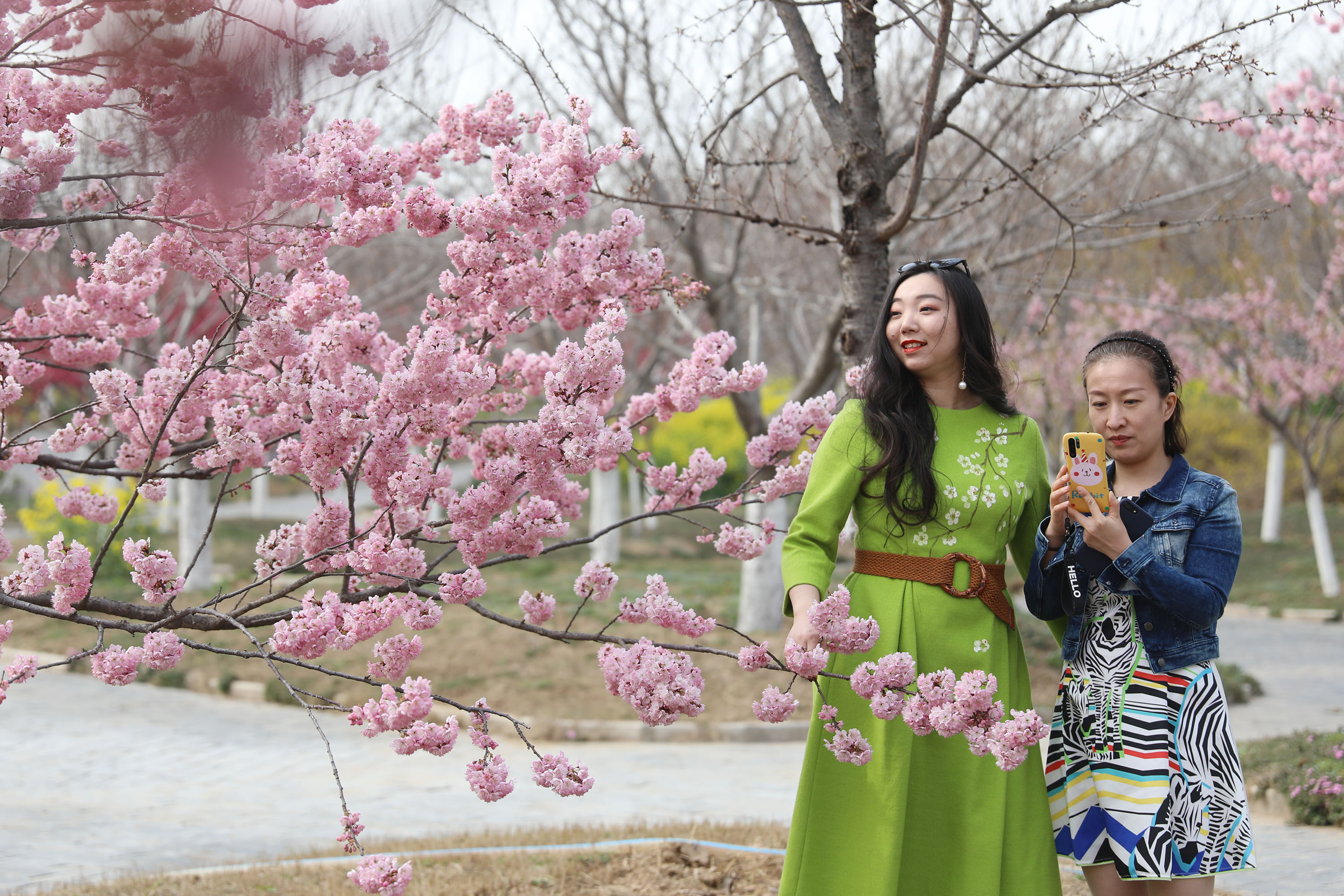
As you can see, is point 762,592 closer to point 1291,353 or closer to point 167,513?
point 1291,353

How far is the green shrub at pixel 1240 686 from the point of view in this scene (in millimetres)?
8969

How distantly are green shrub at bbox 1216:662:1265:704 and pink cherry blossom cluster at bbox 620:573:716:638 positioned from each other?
7.62m

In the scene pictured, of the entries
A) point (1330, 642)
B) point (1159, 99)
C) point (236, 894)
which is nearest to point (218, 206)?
point (236, 894)

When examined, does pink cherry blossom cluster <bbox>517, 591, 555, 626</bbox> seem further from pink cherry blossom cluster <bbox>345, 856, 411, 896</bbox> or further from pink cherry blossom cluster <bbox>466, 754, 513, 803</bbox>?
pink cherry blossom cluster <bbox>345, 856, 411, 896</bbox>

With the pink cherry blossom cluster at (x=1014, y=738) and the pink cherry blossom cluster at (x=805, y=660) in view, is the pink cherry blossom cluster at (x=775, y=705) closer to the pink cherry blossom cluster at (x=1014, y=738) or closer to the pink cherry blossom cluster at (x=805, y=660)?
the pink cherry blossom cluster at (x=805, y=660)

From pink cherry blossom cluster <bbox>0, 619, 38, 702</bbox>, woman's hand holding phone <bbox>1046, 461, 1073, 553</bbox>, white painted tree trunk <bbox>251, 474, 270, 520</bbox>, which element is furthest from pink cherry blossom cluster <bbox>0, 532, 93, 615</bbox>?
white painted tree trunk <bbox>251, 474, 270, 520</bbox>

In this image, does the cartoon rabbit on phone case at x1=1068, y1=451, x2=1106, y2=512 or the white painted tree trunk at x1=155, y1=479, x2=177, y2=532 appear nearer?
the cartoon rabbit on phone case at x1=1068, y1=451, x2=1106, y2=512

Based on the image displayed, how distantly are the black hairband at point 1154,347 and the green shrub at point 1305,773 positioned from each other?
3.47 metres

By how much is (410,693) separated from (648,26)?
699cm

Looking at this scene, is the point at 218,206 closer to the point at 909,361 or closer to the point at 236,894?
the point at 909,361

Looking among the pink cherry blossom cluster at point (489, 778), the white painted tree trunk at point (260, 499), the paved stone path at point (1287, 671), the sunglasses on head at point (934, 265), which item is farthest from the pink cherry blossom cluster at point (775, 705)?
the white painted tree trunk at point (260, 499)

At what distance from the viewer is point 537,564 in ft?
51.7

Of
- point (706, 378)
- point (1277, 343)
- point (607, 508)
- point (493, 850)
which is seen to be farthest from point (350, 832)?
point (1277, 343)

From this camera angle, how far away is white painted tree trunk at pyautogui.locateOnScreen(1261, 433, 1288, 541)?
1750 cm
